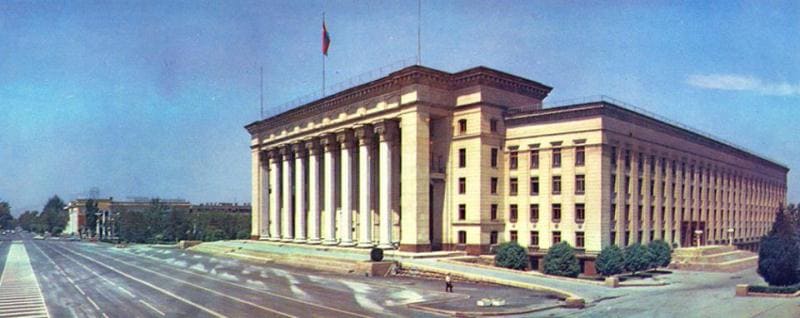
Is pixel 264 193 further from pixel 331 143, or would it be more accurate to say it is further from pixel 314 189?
pixel 331 143

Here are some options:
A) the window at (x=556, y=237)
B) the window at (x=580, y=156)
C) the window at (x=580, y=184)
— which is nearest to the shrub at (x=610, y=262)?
the window at (x=556, y=237)

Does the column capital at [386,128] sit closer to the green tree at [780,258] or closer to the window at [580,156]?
the window at [580,156]

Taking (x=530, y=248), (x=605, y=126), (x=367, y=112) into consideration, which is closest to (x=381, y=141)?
(x=367, y=112)

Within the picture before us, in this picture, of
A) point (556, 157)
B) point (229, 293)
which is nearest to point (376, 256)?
point (229, 293)

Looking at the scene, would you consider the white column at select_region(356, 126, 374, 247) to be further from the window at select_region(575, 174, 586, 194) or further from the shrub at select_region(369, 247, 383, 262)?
the window at select_region(575, 174, 586, 194)

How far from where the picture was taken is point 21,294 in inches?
1676

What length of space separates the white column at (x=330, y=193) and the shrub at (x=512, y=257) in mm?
25411

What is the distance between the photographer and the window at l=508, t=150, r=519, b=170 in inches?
2361

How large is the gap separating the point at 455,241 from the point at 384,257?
7.91m

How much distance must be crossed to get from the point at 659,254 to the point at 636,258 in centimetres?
446

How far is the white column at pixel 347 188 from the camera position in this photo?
69.5 m

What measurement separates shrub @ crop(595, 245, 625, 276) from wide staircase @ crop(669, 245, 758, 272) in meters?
11.3

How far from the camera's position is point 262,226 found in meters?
95.1

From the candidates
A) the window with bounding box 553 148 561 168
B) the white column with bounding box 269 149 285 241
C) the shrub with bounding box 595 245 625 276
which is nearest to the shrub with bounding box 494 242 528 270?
the shrub with bounding box 595 245 625 276
